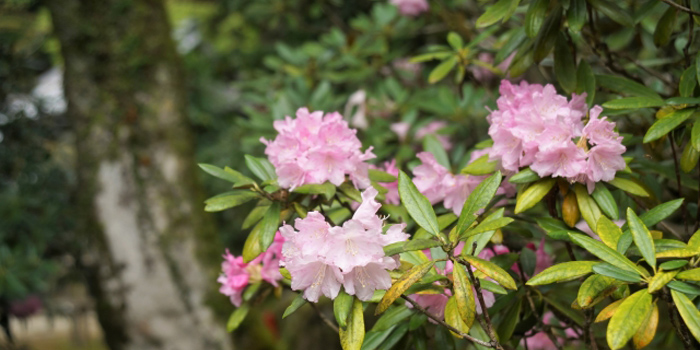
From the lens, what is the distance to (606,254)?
2.31ft

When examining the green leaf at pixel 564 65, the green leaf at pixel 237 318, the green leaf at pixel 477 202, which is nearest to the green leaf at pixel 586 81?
the green leaf at pixel 564 65

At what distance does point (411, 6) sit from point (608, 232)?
161 cm

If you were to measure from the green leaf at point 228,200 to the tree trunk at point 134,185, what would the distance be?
4.85 feet

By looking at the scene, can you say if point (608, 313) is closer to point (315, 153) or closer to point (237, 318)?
point (315, 153)

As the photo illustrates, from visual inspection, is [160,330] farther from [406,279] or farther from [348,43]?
[406,279]

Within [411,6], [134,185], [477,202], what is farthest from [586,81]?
[134,185]

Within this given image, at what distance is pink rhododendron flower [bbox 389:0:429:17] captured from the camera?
2.19 m

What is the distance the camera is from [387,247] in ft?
2.51

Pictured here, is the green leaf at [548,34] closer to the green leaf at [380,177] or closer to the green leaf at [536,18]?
the green leaf at [536,18]

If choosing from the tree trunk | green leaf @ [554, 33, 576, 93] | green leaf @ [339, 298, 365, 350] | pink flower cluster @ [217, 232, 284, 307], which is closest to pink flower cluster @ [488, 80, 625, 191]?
green leaf @ [554, 33, 576, 93]

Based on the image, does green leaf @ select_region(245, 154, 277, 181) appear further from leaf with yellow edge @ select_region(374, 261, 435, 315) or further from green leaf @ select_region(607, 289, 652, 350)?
green leaf @ select_region(607, 289, 652, 350)

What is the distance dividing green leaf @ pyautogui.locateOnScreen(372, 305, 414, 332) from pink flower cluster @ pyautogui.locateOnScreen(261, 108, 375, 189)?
8.7 inches

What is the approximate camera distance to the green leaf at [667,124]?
0.85 metres

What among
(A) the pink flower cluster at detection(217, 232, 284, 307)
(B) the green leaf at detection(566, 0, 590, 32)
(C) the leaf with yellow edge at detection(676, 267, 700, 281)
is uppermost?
(B) the green leaf at detection(566, 0, 590, 32)
